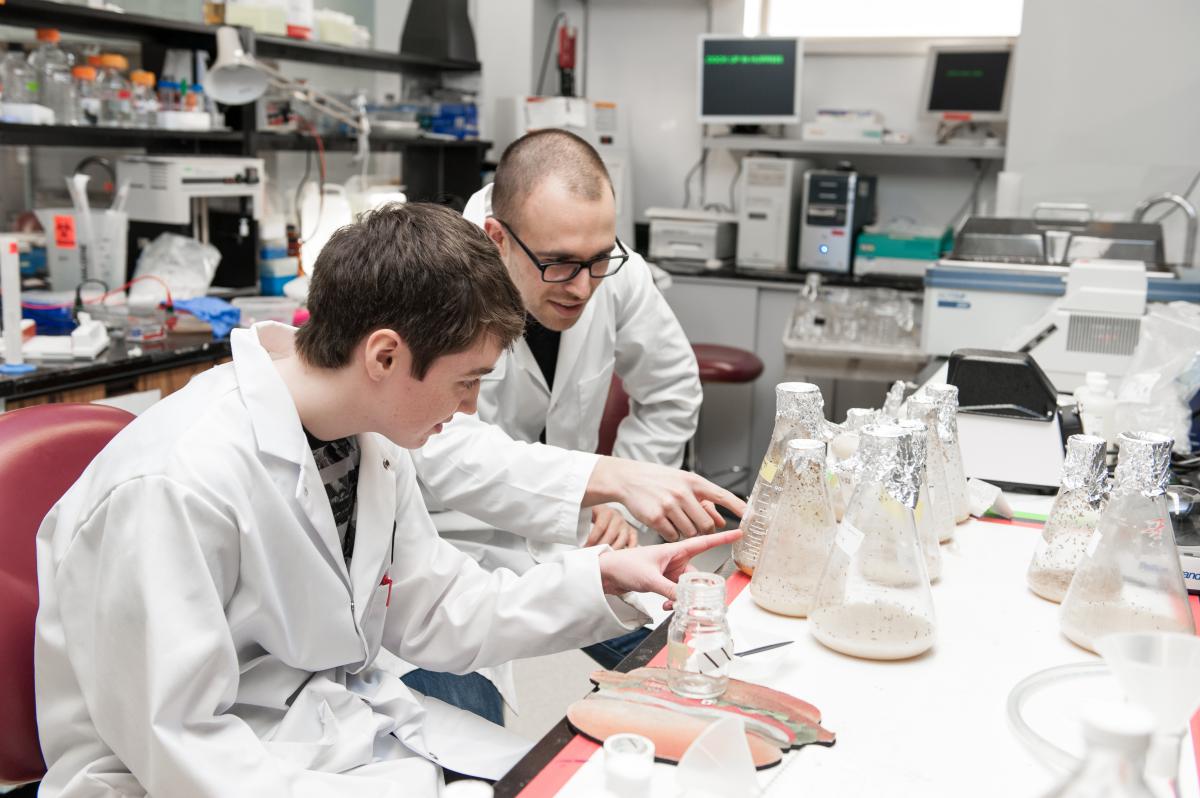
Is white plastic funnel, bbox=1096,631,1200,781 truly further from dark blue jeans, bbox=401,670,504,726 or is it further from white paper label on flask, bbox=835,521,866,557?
dark blue jeans, bbox=401,670,504,726

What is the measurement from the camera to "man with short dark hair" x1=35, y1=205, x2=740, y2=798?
0.95m

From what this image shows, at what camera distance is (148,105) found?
3.18 metres

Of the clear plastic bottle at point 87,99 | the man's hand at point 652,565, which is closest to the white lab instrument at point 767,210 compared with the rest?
the clear plastic bottle at point 87,99

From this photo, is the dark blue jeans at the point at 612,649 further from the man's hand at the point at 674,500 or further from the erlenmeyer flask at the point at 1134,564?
the erlenmeyer flask at the point at 1134,564

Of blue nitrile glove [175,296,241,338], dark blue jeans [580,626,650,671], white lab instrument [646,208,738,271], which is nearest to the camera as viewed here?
dark blue jeans [580,626,650,671]

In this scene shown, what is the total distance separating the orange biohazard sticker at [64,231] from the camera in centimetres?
294

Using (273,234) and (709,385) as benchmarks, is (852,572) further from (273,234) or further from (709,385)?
(709,385)

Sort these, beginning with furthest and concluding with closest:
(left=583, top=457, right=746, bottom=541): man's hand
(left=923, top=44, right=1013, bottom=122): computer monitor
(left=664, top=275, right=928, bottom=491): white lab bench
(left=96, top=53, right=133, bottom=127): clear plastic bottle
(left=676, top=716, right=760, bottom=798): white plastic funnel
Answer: (left=664, top=275, right=928, bottom=491): white lab bench < (left=923, top=44, right=1013, bottom=122): computer monitor < (left=96, top=53, right=133, bottom=127): clear plastic bottle < (left=583, top=457, right=746, bottom=541): man's hand < (left=676, top=716, right=760, bottom=798): white plastic funnel

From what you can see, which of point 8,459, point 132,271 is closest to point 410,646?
point 8,459

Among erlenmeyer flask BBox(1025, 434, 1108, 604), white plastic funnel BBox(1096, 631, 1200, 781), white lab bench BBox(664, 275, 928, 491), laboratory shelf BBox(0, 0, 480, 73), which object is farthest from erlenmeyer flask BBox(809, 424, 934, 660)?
white lab bench BBox(664, 275, 928, 491)

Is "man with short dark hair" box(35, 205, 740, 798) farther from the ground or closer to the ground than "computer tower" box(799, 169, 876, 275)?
closer to the ground

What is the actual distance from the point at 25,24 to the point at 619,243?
86.9 inches

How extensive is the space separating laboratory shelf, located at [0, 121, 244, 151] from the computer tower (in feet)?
7.13

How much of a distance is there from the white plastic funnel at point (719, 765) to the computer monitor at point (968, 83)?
12.8 feet
